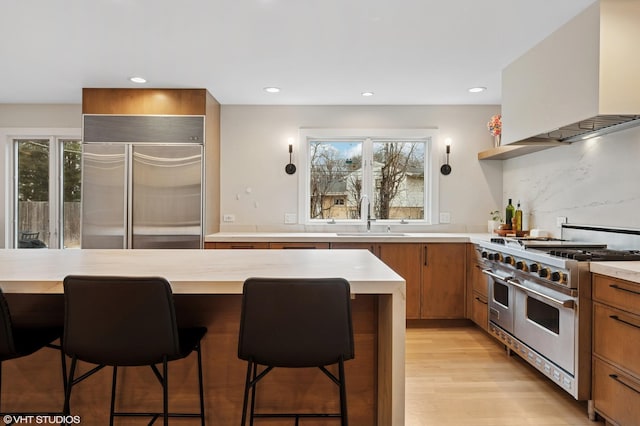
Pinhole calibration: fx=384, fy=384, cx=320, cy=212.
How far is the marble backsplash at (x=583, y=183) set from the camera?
2.57m

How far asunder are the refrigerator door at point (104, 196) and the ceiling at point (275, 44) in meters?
0.68

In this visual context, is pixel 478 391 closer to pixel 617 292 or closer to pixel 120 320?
pixel 617 292

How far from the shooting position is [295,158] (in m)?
4.41

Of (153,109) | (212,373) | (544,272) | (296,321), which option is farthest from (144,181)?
(544,272)

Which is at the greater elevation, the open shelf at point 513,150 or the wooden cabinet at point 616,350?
the open shelf at point 513,150

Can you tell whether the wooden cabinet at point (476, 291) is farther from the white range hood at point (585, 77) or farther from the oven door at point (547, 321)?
the white range hood at point (585, 77)

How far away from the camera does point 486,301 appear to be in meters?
3.40

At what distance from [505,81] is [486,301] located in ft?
6.23

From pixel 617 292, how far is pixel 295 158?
322cm

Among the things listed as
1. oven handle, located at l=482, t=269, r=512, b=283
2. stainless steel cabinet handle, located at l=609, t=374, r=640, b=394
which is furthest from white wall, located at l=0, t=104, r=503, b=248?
stainless steel cabinet handle, located at l=609, t=374, r=640, b=394

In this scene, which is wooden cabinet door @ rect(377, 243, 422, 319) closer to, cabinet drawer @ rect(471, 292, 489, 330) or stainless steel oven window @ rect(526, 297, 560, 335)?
cabinet drawer @ rect(471, 292, 489, 330)

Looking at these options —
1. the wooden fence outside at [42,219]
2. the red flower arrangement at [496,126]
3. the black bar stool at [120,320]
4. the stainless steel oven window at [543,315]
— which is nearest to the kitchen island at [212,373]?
the black bar stool at [120,320]

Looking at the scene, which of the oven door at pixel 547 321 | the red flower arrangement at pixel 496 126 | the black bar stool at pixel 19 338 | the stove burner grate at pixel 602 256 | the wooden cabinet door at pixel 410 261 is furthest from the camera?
the red flower arrangement at pixel 496 126

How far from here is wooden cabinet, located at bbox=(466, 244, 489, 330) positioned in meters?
3.43
